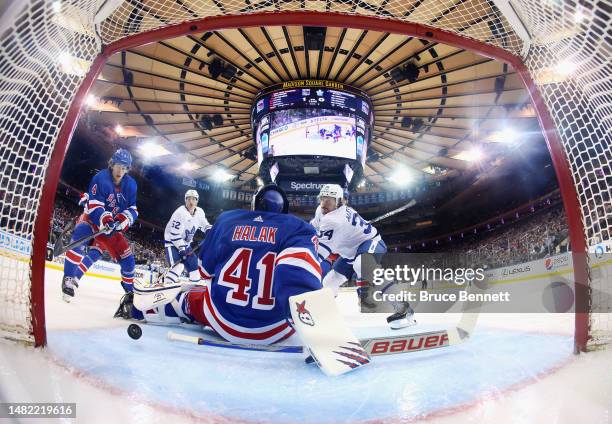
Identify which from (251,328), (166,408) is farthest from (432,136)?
(166,408)

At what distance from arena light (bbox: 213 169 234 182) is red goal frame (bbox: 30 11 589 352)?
1246 centimetres

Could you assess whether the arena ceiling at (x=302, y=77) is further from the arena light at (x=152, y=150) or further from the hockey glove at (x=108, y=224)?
the hockey glove at (x=108, y=224)

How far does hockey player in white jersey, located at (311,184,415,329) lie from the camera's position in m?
3.28

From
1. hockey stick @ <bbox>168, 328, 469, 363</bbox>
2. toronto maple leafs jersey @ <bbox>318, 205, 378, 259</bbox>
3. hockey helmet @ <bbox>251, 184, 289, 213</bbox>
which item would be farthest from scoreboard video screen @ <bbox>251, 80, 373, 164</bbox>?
hockey stick @ <bbox>168, 328, 469, 363</bbox>

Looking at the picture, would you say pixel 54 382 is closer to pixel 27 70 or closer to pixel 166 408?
pixel 166 408

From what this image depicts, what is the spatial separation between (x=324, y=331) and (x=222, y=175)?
13.8 meters

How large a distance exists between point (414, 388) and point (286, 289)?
57cm

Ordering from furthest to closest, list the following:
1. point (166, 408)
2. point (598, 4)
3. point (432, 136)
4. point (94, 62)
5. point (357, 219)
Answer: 1. point (432, 136)
2. point (357, 219)
3. point (94, 62)
4. point (598, 4)
5. point (166, 408)

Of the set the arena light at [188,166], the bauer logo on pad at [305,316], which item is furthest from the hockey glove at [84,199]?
the arena light at [188,166]

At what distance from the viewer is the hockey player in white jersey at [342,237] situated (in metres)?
3.28

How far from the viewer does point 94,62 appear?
1740 mm

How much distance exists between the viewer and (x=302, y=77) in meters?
8.01

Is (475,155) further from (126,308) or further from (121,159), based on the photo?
(126,308)

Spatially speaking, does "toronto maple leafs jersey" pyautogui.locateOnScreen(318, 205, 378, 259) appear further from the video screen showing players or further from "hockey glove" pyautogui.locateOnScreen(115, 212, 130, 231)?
the video screen showing players
